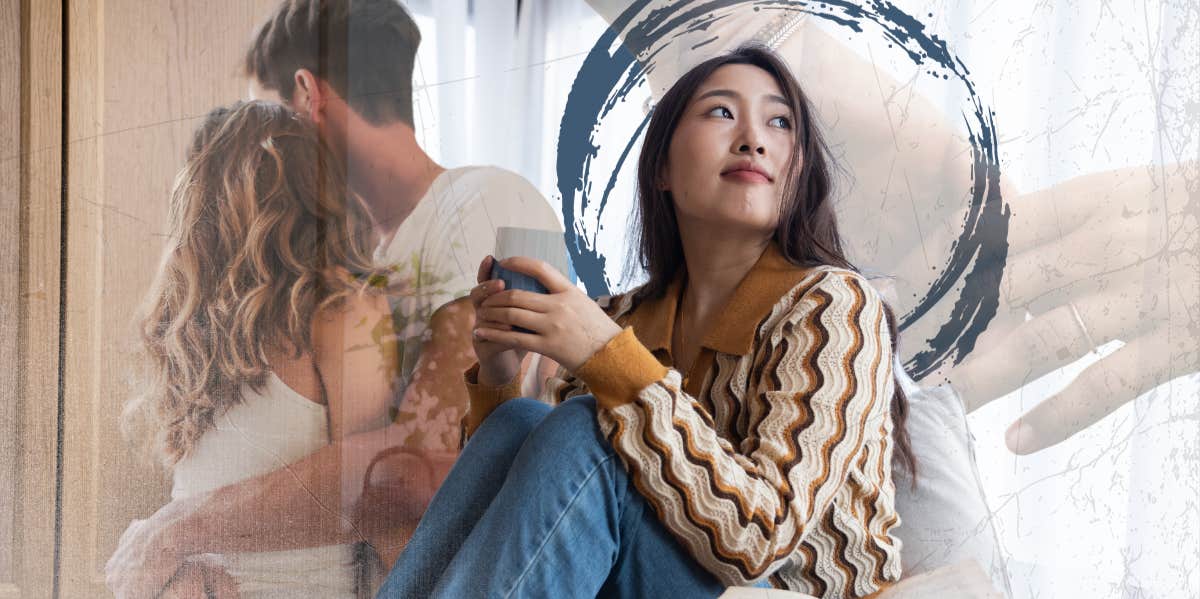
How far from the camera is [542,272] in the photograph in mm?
909

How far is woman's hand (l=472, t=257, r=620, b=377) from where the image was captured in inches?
33.5

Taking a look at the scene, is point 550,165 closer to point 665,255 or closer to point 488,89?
point 488,89

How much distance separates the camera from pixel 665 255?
1150mm

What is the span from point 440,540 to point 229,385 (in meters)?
0.45

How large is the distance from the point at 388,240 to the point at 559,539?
581 millimetres

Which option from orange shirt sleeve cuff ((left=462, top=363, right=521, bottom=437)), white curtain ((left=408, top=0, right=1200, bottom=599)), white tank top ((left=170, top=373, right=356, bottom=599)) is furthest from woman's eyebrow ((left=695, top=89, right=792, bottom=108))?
white tank top ((left=170, top=373, right=356, bottom=599))

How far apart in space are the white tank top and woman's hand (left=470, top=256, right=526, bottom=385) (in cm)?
31

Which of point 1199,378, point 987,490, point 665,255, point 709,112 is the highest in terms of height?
point 709,112

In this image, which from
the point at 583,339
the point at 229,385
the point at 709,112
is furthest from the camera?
the point at 229,385

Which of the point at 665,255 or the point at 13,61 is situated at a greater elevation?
the point at 13,61

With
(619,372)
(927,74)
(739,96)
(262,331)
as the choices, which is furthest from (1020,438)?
(262,331)

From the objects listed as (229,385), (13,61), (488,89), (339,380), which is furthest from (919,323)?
(13,61)

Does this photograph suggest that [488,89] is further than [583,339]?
Yes

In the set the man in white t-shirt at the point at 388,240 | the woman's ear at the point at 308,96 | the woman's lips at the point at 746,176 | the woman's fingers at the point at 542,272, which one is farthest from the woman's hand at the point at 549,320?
the woman's ear at the point at 308,96
